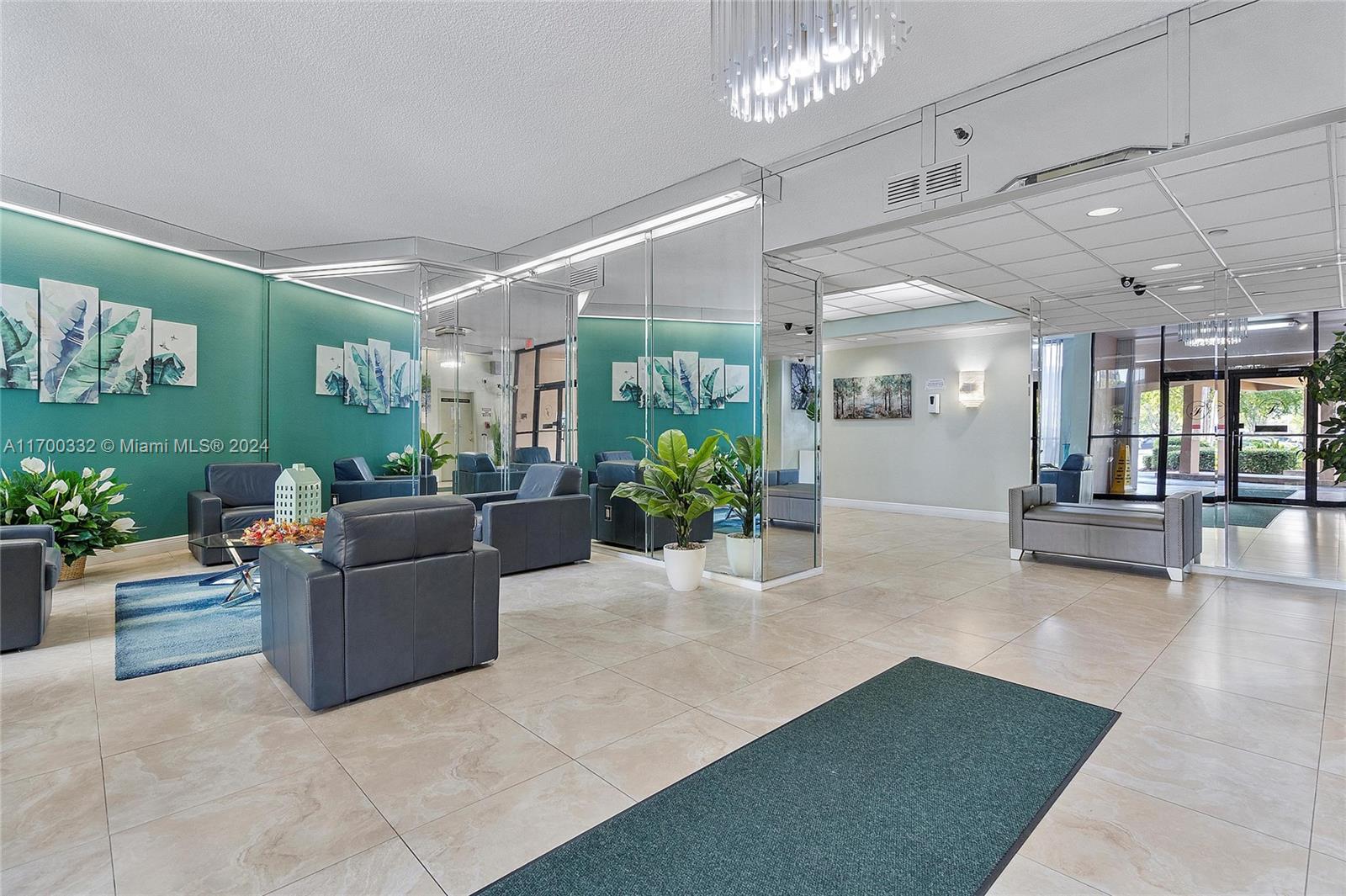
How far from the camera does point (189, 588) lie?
4945 mm

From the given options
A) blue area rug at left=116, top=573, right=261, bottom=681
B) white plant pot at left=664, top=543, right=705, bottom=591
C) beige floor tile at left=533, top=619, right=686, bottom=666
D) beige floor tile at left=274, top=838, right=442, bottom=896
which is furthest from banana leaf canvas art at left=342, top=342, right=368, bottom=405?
beige floor tile at left=274, top=838, right=442, bottom=896

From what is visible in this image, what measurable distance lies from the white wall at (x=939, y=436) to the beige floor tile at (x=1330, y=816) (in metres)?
6.89

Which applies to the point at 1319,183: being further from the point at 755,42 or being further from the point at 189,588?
the point at 189,588

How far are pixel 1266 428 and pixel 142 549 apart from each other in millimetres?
10991

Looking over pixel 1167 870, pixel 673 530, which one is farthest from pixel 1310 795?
pixel 673 530

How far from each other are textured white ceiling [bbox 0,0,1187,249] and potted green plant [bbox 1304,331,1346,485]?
4.07 m

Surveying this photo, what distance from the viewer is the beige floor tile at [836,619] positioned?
3.98 metres

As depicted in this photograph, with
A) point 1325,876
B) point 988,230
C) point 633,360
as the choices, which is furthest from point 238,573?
point 988,230

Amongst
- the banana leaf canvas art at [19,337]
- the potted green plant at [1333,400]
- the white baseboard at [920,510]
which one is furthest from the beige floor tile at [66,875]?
the potted green plant at [1333,400]

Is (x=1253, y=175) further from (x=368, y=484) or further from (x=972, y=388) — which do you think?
(x=368, y=484)

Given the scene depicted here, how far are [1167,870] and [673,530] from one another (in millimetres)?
4848

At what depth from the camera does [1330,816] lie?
2062mm

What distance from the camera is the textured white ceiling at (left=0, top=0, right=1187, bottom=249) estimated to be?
333 centimetres

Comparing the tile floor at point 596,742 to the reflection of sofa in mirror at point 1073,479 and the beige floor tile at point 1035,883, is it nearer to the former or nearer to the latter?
the beige floor tile at point 1035,883
